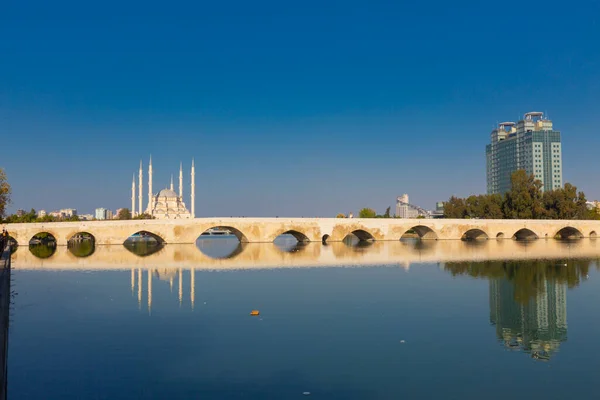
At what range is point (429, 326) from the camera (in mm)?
11883

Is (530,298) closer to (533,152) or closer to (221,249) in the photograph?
(221,249)

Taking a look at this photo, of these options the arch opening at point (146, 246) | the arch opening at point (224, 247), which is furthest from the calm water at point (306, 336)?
the arch opening at point (146, 246)

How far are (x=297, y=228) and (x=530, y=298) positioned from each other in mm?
28883

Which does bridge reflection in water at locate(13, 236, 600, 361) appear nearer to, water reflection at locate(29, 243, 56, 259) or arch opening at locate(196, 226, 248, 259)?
water reflection at locate(29, 243, 56, 259)

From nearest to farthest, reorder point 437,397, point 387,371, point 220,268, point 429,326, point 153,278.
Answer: point 437,397 → point 387,371 → point 429,326 → point 153,278 → point 220,268

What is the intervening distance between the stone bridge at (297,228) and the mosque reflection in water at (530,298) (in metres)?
19.7

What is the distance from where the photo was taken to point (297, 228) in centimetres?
4394

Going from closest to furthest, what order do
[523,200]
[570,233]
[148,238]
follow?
[570,233], [523,200], [148,238]

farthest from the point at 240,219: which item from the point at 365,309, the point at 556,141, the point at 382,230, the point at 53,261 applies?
the point at 556,141

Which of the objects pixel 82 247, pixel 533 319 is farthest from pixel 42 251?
pixel 533 319

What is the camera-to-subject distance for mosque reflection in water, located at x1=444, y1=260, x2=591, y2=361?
10734mm

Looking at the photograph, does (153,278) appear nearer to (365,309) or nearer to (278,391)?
(365,309)

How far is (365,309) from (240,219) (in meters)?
29.1

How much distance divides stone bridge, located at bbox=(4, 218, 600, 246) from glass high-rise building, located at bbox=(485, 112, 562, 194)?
60.3m
